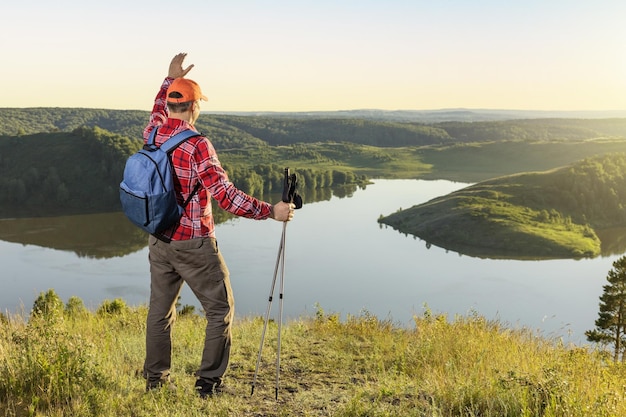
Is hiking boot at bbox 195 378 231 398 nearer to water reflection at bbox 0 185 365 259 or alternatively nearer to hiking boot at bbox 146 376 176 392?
hiking boot at bbox 146 376 176 392

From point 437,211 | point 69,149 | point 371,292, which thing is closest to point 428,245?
point 437,211

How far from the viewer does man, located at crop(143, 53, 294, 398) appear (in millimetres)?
4430

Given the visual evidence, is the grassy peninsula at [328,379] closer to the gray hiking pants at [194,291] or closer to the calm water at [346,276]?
the gray hiking pants at [194,291]

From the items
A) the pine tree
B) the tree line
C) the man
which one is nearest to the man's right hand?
the man

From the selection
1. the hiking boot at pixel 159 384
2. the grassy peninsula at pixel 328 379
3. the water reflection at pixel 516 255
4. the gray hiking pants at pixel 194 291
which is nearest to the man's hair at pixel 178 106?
the gray hiking pants at pixel 194 291

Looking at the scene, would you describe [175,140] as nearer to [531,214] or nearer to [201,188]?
[201,188]

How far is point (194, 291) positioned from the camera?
4680mm

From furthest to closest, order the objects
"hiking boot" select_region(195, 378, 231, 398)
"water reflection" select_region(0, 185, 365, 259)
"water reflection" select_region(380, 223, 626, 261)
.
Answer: "water reflection" select_region(0, 185, 365, 259)
"water reflection" select_region(380, 223, 626, 261)
"hiking boot" select_region(195, 378, 231, 398)

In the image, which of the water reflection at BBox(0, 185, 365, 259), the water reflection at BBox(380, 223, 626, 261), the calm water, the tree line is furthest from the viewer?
the tree line

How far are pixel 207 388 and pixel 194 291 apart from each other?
91cm

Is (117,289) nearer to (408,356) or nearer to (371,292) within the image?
(371,292)

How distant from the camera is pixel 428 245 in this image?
91.9 metres

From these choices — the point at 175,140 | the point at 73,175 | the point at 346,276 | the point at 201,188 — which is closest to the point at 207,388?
the point at 201,188

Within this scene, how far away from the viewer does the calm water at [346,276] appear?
56.1 meters
